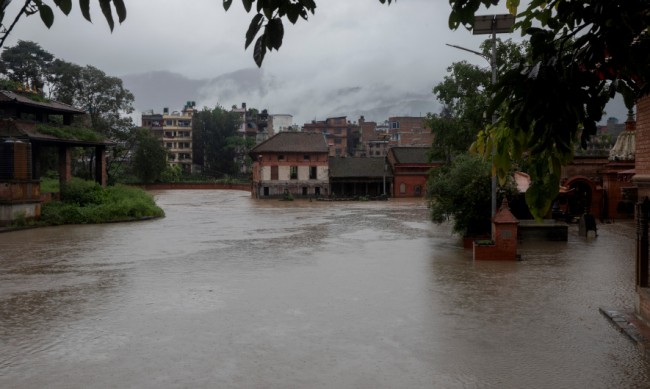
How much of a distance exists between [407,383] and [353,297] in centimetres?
482

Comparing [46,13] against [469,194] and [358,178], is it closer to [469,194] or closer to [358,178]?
[469,194]

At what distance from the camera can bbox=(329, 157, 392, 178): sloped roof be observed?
6519 centimetres

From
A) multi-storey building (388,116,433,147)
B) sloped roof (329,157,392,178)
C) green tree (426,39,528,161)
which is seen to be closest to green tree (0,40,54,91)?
sloped roof (329,157,392,178)

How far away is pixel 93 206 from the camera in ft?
105

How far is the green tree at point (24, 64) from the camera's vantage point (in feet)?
196

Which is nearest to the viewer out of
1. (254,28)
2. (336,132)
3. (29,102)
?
(254,28)

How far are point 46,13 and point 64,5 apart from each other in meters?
0.16

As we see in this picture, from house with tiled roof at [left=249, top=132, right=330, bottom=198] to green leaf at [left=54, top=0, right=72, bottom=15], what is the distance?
60064mm

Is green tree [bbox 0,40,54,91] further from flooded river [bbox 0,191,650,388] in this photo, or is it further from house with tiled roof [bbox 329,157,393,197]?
flooded river [bbox 0,191,650,388]

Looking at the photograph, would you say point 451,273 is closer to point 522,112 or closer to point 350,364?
point 350,364

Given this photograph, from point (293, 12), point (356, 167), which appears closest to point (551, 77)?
point (293, 12)

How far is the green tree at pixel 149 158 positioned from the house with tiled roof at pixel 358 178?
82.9 ft

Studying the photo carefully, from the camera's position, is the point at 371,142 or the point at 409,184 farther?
the point at 371,142

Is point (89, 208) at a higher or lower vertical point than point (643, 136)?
lower
